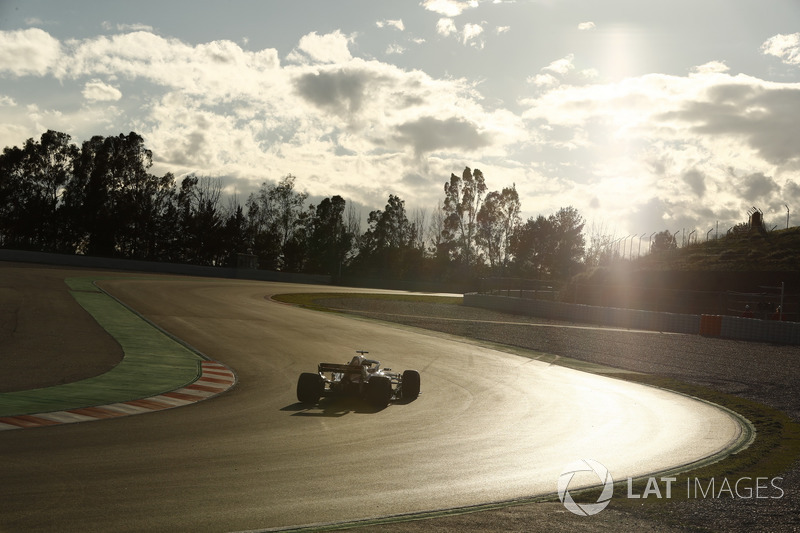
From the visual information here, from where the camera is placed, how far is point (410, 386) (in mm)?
12922

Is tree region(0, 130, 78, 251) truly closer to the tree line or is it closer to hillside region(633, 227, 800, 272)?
the tree line

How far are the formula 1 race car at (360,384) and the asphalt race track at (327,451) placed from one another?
0.80ft


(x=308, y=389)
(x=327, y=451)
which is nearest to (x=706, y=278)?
(x=308, y=389)

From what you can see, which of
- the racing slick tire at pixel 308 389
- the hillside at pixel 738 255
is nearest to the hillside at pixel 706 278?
the hillside at pixel 738 255

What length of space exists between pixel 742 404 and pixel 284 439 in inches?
405

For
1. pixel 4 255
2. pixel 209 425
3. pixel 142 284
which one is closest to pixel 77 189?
pixel 4 255

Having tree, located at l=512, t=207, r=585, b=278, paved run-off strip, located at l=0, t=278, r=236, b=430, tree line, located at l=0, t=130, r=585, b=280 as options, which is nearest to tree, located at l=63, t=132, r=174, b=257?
tree line, located at l=0, t=130, r=585, b=280

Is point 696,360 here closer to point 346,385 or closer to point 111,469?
point 346,385

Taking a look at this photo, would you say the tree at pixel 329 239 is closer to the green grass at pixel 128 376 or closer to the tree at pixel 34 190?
the tree at pixel 34 190

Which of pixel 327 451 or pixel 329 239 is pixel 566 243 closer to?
pixel 329 239

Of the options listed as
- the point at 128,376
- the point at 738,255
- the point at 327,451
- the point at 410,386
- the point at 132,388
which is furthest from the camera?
the point at 738,255

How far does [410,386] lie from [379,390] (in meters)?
1.21

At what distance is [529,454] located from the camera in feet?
28.6

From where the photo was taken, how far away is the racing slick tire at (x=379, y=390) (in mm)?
11836
